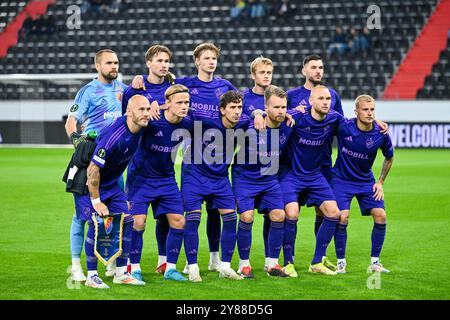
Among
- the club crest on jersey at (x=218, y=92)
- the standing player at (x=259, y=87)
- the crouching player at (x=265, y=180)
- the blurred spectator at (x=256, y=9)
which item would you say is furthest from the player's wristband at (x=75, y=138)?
the blurred spectator at (x=256, y=9)

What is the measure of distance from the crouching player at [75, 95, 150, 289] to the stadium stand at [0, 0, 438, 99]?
2098 centimetres

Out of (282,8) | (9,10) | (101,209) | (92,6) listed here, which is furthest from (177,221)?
(9,10)

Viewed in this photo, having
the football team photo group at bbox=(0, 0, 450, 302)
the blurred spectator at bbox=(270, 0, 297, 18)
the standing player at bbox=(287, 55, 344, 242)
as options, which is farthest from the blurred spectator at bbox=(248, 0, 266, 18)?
the standing player at bbox=(287, 55, 344, 242)

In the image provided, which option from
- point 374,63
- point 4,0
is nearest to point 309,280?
point 374,63

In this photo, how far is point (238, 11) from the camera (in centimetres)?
3017

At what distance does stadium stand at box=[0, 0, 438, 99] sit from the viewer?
91.5 ft

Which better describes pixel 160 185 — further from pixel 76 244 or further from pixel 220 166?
pixel 76 244

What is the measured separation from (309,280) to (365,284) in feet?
1.67

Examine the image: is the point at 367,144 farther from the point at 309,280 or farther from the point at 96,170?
the point at 96,170

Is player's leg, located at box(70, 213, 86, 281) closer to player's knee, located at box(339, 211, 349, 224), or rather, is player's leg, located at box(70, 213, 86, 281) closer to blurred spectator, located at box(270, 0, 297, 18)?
player's knee, located at box(339, 211, 349, 224)

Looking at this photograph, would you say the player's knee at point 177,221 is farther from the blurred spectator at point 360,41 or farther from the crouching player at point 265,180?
the blurred spectator at point 360,41

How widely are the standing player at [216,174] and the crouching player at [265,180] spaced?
0.40 ft

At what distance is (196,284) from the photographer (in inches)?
270

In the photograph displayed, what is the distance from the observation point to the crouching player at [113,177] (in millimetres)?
6621
